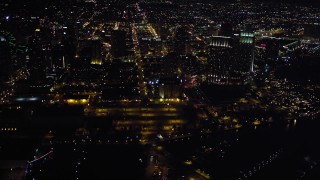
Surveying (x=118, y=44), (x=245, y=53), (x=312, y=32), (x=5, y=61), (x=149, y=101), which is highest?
(x=312, y=32)

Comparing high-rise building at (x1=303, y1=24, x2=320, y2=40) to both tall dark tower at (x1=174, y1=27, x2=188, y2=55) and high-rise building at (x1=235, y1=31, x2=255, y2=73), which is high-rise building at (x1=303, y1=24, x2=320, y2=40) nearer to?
high-rise building at (x1=235, y1=31, x2=255, y2=73)

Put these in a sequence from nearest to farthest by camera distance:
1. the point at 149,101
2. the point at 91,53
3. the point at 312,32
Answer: the point at 149,101 → the point at 91,53 → the point at 312,32

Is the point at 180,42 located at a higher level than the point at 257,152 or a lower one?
higher

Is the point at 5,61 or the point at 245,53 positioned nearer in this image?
the point at 5,61

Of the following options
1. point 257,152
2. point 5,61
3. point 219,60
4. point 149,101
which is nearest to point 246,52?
point 219,60

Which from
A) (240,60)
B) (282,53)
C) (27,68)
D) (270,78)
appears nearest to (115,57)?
(27,68)

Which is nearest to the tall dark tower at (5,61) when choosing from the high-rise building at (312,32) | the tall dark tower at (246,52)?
the tall dark tower at (246,52)

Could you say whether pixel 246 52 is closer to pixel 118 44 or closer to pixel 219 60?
pixel 219 60
